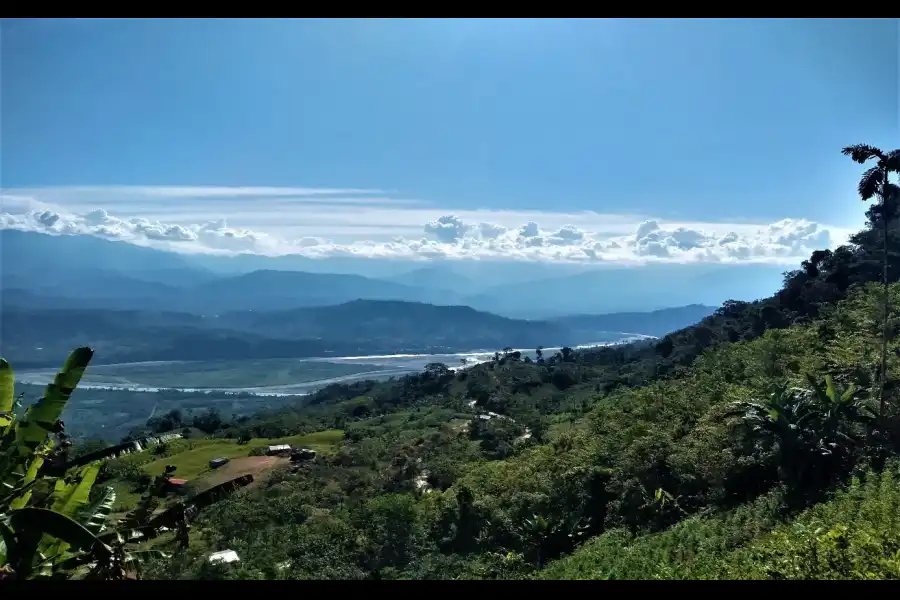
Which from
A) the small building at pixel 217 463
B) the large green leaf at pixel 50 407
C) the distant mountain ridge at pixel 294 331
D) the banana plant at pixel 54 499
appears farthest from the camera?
the distant mountain ridge at pixel 294 331

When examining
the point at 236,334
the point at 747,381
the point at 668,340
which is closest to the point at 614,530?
the point at 747,381

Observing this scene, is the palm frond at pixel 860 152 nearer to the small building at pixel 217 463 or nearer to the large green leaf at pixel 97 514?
the large green leaf at pixel 97 514

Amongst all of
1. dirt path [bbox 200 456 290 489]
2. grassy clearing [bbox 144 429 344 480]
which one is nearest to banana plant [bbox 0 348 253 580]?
dirt path [bbox 200 456 290 489]

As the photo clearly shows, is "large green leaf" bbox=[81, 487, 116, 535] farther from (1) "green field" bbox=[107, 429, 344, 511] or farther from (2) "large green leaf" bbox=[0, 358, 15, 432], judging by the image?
(1) "green field" bbox=[107, 429, 344, 511]

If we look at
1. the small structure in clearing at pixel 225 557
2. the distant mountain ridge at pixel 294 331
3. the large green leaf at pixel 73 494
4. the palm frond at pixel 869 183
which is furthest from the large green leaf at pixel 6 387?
the distant mountain ridge at pixel 294 331

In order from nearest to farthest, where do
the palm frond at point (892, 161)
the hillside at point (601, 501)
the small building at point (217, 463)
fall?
the hillside at point (601, 501) → the palm frond at point (892, 161) → the small building at point (217, 463)
